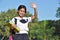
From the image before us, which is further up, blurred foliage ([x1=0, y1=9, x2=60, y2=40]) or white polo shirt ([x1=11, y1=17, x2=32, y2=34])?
white polo shirt ([x1=11, y1=17, x2=32, y2=34])

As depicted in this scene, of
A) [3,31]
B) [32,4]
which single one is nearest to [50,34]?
[3,31]

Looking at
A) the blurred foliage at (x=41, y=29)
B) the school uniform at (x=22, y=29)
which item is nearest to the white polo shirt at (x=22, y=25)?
the school uniform at (x=22, y=29)

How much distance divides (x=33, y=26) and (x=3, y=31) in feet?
24.3

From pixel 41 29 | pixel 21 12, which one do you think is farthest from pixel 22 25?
pixel 41 29

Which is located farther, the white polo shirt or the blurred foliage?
the blurred foliage

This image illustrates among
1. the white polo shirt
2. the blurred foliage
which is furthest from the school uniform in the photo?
the blurred foliage

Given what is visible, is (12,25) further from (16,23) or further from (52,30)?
(52,30)

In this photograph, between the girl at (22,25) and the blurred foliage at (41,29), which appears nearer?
the girl at (22,25)

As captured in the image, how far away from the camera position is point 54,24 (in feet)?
193

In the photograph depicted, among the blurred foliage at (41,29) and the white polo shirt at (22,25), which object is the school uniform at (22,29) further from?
the blurred foliage at (41,29)

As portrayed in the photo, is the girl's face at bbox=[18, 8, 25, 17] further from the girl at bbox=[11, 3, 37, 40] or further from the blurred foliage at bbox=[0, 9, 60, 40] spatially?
the blurred foliage at bbox=[0, 9, 60, 40]

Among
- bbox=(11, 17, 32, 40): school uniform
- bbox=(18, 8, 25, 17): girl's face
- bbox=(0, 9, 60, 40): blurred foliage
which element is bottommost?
bbox=(0, 9, 60, 40): blurred foliage

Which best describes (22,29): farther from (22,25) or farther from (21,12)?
(21,12)

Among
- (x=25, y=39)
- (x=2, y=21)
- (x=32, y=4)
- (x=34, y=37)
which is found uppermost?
(x=32, y=4)
